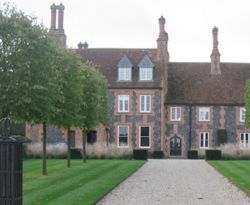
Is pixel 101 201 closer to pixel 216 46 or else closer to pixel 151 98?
pixel 151 98

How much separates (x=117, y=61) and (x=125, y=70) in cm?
218

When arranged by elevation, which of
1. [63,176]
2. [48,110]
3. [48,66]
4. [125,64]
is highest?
[125,64]

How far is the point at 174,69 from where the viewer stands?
56.1 metres

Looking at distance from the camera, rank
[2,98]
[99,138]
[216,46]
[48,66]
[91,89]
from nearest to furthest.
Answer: [2,98] < [48,66] < [91,89] < [99,138] < [216,46]

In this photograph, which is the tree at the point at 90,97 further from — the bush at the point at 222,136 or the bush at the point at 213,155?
the bush at the point at 222,136

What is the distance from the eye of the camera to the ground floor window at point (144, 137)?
166 feet

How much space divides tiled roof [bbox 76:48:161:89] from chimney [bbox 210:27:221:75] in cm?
598

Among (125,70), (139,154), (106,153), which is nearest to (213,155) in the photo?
(139,154)

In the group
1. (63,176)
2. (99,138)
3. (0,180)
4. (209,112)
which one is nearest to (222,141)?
(209,112)

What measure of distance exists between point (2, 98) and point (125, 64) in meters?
32.9

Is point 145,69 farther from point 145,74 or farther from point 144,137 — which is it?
point 144,137

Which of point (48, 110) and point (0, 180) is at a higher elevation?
point (48, 110)

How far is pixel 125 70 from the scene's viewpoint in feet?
169

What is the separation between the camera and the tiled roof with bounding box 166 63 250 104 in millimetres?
52406
